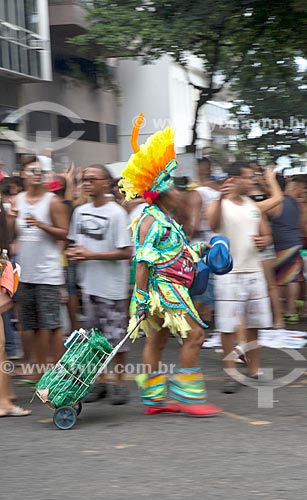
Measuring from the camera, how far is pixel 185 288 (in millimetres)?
6738

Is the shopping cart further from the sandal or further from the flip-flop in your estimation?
the sandal

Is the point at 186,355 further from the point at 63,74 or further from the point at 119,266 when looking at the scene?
the point at 63,74

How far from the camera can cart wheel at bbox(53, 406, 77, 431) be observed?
6.41m

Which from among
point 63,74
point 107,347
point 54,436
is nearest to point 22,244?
point 107,347

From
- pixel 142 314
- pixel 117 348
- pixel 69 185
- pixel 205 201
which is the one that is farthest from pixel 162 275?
pixel 69 185

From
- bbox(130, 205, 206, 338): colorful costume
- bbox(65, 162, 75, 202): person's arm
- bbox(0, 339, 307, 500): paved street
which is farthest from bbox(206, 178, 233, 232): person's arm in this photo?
bbox(65, 162, 75, 202): person's arm

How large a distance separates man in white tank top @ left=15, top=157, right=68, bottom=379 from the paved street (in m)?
0.58

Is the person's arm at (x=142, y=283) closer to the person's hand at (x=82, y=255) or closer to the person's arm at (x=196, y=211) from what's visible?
the person's hand at (x=82, y=255)

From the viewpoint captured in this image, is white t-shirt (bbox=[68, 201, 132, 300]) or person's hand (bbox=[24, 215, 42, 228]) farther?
person's hand (bbox=[24, 215, 42, 228])

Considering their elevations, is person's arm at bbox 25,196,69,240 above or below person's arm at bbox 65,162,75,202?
below

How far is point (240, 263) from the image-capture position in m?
7.68

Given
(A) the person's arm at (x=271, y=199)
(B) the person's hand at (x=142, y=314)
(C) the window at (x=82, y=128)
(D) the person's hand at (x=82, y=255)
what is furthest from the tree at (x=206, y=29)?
(B) the person's hand at (x=142, y=314)

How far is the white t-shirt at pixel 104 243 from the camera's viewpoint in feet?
23.4

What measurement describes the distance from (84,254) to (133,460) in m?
1.88
